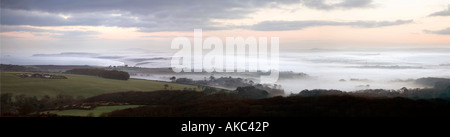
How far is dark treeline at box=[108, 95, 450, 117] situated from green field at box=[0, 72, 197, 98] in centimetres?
979

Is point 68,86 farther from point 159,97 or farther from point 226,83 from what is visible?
point 226,83

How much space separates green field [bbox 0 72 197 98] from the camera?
798 inches

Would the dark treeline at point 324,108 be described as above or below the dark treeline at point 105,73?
below

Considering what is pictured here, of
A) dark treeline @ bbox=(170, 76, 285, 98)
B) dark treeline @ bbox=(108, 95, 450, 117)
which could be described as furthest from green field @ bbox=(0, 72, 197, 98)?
dark treeline @ bbox=(108, 95, 450, 117)

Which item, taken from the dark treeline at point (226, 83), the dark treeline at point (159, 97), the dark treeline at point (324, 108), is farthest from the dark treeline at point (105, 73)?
the dark treeline at point (324, 108)

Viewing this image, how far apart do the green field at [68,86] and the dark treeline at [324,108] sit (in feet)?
32.1

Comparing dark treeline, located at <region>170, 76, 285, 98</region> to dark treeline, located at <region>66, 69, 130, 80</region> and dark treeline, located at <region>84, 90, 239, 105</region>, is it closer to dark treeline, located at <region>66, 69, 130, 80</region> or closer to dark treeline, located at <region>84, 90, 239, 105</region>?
dark treeline, located at <region>84, 90, 239, 105</region>

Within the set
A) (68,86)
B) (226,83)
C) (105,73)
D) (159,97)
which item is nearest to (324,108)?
(159,97)

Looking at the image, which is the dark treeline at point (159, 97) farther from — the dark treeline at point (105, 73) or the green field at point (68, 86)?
the dark treeline at point (105, 73)

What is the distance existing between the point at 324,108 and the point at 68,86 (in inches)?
725

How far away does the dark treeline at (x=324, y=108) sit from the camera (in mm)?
10234
